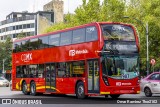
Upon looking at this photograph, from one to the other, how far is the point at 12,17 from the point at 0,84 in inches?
2423

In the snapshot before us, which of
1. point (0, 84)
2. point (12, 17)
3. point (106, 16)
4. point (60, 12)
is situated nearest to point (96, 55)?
point (106, 16)

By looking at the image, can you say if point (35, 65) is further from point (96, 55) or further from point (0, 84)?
point (0, 84)

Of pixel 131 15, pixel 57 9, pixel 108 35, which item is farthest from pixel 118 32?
pixel 57 9

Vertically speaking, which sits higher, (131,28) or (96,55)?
(131,28)

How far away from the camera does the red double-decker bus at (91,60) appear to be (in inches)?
880

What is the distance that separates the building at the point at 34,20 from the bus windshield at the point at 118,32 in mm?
77992

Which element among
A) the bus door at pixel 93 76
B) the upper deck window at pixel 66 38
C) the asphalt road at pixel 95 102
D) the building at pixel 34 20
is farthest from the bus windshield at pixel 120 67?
the building at pixel 34 20

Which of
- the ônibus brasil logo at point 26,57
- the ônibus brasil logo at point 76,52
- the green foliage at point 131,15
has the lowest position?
the ônibus brasil logo at point 26,57

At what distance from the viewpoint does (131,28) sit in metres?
23.7

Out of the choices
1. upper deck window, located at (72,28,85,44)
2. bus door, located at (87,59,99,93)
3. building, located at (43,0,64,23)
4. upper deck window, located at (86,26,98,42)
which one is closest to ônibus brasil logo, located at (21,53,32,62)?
upper deck window, located at (72,28,85,44)

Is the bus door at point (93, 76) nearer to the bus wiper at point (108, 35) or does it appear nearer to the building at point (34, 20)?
the bus wiper at point (108, 35)

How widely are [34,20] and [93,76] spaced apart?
81.3 m

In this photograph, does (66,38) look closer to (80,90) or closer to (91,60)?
(91,60)

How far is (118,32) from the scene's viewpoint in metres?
23.1
